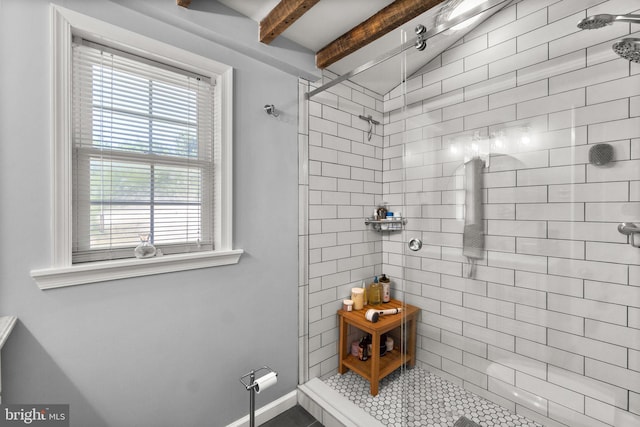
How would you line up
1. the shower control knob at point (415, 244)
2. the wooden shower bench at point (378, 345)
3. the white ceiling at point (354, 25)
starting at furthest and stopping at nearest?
1. the wooden shower bench at point (378, 345)
2. the shower control knob at point (415, 244)
3. the white ceiling at point (354, 25)

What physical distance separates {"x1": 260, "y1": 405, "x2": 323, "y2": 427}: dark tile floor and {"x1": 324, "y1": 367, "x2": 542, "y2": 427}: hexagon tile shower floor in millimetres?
251

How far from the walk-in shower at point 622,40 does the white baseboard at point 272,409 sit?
2.31m

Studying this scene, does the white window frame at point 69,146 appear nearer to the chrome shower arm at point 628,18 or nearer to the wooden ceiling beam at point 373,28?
the wooden ceiling beam at point 373,28

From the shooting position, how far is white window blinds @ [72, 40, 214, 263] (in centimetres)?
114

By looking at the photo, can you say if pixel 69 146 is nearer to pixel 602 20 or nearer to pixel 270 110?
pixel 270 110

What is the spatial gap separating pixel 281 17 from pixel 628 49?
1.44 metres

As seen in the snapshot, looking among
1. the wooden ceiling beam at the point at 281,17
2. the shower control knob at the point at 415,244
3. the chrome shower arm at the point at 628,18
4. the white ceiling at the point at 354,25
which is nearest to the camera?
the chrome shower arm at the point at 628,18

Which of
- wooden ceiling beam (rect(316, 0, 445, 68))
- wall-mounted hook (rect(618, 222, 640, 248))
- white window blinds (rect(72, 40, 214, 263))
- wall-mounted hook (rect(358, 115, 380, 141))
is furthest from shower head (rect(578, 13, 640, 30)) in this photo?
white window blinds (rect(72, 40, 214, 263))

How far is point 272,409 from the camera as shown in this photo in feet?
5.49

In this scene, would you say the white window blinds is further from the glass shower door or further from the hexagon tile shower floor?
the hexagon tile shower floor

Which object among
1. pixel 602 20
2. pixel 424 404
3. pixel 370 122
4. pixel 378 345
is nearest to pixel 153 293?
pixel 378 345

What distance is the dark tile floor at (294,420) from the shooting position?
1.63 meters

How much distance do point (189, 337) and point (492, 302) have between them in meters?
1.52

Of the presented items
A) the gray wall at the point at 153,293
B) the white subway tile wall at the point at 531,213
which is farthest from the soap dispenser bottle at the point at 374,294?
the gray wall at the point at 153,293
